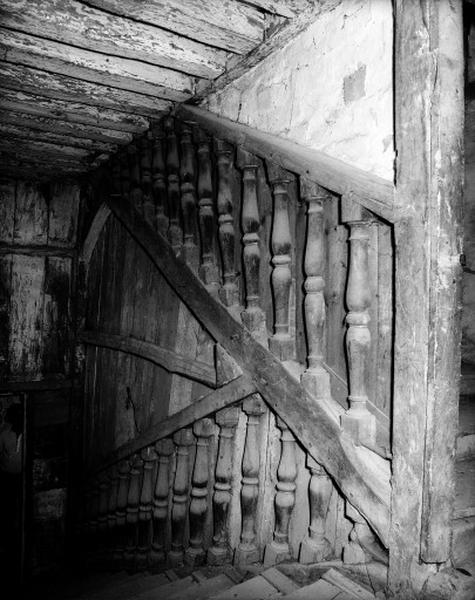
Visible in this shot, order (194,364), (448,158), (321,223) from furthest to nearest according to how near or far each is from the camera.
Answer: (194,364) → (321,223) → (448,158)

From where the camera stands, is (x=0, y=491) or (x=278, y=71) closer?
(x=278, y=71)

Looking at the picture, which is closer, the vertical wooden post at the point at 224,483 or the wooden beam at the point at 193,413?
the wooden beam at the point at 193,413

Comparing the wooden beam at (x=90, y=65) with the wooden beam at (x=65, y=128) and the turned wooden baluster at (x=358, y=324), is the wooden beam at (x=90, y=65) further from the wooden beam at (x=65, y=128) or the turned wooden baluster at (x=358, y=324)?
the turned wooden baluster at (x=358, y=324)

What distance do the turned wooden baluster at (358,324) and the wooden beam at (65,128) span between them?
6.70 ft

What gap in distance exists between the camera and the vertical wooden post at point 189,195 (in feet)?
8.39

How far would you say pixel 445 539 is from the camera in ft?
4.49

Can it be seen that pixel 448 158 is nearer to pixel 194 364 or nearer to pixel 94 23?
pixel 94 23

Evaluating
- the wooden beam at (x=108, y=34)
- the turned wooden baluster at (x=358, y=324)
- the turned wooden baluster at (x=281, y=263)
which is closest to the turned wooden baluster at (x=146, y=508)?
the turned wooden baluster at (x=281, y=263)

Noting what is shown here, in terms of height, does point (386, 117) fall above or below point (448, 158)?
above

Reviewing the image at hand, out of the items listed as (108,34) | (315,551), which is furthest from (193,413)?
(108,34)

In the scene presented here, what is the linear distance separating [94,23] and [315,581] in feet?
7.80

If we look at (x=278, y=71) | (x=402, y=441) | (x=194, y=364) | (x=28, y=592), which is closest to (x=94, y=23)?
(x=278, y=71)

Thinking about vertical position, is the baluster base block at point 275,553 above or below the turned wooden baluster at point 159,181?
below

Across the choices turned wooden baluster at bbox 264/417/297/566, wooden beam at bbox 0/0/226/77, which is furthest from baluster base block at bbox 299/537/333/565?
wooden beam at bbox 0/0/226/77
